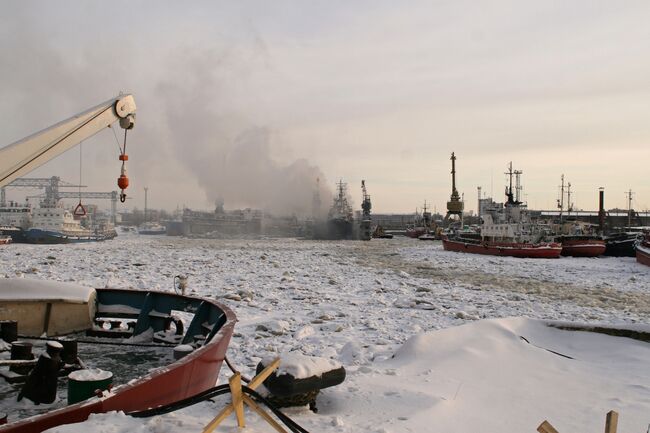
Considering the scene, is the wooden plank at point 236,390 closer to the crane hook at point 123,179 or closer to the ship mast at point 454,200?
the crane hook at point 123,179

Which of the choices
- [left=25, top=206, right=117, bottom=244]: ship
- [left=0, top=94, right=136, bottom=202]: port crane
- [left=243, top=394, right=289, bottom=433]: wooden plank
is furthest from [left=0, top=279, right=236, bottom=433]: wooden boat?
[left=25, top=206, right=117, bottom=244]: ship

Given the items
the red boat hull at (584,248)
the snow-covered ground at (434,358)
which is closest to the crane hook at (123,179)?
the snow-covered ground at (434,358)

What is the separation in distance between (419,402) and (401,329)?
4603 mm

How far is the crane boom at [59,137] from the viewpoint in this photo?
5.37 meters

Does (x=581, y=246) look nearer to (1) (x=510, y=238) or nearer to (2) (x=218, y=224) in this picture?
(1) (x=510, y=238)

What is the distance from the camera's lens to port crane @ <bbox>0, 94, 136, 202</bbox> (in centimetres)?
537

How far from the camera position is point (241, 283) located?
1564 centimetres

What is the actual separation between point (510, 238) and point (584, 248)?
19.5ft

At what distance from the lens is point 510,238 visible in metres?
44.2

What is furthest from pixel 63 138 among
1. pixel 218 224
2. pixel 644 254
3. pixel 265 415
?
pixel 218 224

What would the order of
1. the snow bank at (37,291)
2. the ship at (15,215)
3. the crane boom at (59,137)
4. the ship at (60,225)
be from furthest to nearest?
the ship at (15,215)
the ship at (60,225)
the snow bank at (37,291)
the crane boom at (59,137)

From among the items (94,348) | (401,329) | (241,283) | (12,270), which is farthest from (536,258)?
(94,348)

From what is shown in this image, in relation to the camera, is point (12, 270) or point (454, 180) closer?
point (12, 270)

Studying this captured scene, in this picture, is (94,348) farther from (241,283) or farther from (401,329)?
(241,283)
